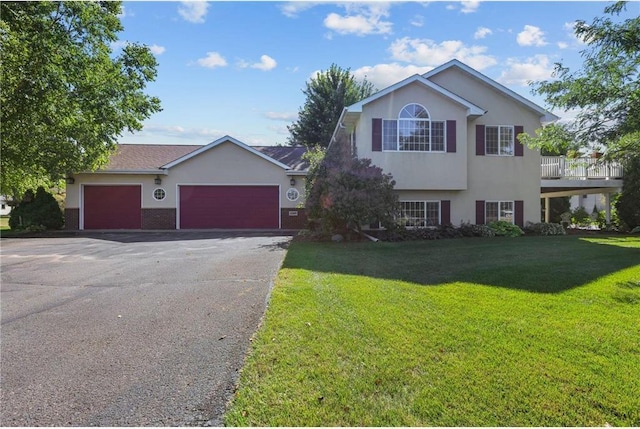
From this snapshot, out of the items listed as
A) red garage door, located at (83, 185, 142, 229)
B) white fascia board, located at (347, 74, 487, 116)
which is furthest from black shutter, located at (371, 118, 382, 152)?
red garage door, located at (83, 185, 142, 229)

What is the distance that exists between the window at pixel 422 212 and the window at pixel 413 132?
2.34m

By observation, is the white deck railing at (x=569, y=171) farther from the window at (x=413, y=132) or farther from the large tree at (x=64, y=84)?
the large tree at (x=64, y=84)

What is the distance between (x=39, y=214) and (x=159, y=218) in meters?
5.42

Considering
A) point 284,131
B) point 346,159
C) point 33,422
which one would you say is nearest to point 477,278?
point 33,422

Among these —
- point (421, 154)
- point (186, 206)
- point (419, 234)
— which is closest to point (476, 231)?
point (419, 234)

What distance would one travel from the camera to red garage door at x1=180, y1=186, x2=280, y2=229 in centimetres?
1941

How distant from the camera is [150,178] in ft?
63.4

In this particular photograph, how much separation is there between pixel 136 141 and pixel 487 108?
19962mm

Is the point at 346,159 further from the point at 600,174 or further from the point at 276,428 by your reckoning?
the point at 600,174

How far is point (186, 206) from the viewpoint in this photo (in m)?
19.4

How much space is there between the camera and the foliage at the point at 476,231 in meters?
15.2

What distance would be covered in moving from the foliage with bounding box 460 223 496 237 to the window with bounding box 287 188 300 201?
26.9 ft

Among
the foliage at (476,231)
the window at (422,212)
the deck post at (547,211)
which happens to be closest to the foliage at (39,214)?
the window at (422,212)

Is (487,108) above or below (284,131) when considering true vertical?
below
